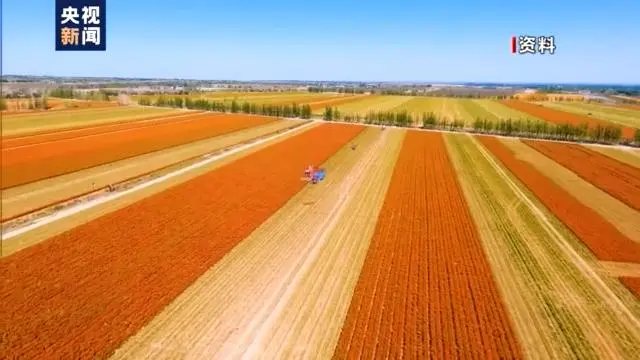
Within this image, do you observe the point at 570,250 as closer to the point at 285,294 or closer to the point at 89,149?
the point at 285,294

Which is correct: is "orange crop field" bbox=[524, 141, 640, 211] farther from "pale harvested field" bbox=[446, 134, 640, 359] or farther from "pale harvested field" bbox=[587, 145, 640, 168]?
"pale harvested field" bbox=[446, 134, 640, 359]

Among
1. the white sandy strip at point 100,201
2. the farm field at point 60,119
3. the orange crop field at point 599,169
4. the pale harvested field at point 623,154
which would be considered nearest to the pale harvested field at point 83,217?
the white sandy strip at point 100,201

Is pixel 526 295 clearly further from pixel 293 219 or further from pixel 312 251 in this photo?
pixel 293 219

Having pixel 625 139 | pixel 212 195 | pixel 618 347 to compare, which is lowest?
pixel 618 347

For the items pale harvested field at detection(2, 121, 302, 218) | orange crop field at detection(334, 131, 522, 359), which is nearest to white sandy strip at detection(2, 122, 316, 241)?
pale harvested field at detection(2, 121, 302, 218)

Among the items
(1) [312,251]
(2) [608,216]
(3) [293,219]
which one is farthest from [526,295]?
(2) [608,216]

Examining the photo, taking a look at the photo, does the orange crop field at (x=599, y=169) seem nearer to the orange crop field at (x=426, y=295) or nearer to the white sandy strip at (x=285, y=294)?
the orange crop field at (x=426, y=295)
